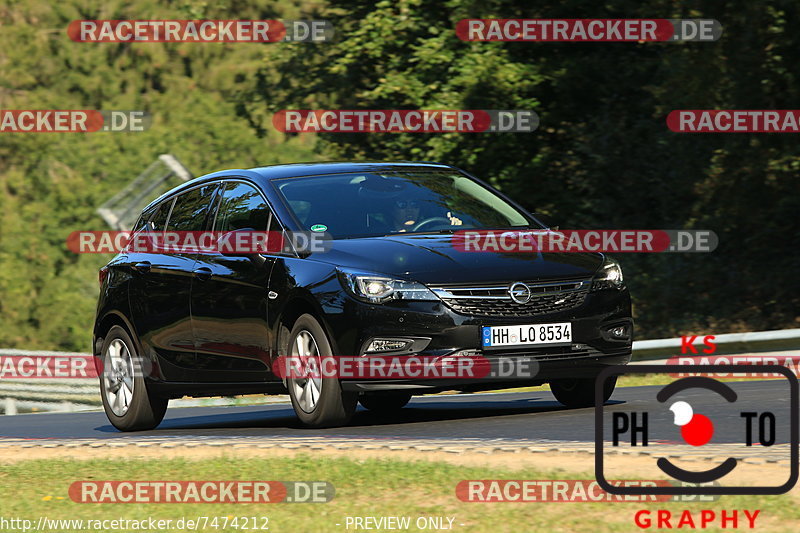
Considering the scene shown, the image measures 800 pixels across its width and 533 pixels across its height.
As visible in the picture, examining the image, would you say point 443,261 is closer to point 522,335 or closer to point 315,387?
point 522,335

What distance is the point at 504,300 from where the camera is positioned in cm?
956

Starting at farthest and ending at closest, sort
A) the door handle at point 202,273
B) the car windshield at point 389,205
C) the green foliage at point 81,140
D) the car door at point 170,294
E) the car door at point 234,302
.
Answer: the green foliage at point 81,140 < the car door at point 170,294 < the door handle at point 202,273 < the car windshield at point 389,205 < the car door at point 234,302

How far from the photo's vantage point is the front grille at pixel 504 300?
9492 millimetres

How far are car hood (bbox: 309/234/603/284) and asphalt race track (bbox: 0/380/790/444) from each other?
3.26ft

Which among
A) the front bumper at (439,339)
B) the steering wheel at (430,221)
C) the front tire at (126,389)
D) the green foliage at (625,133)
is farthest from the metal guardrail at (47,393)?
the front bumper at (439,339)

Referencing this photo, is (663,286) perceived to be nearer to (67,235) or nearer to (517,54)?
(517,54)

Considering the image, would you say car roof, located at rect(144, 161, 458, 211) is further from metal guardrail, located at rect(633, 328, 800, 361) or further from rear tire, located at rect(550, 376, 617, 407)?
metal guardrail, located at rect(633, 328, 800, 361)

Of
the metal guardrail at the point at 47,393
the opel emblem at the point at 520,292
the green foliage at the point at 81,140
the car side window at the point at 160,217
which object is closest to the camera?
the opel emblem at the point at 520,292

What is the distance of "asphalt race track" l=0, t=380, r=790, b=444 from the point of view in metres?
9.45

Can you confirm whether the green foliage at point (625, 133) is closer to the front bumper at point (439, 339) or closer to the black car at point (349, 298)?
the black car at point (349, 298)

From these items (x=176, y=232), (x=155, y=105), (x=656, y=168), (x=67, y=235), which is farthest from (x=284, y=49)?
(x=155, y=105)

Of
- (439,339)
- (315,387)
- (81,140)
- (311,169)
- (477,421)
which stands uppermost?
(81,140)

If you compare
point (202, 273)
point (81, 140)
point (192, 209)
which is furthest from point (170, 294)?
point (81, 140)

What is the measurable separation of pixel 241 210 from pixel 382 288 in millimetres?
1861
